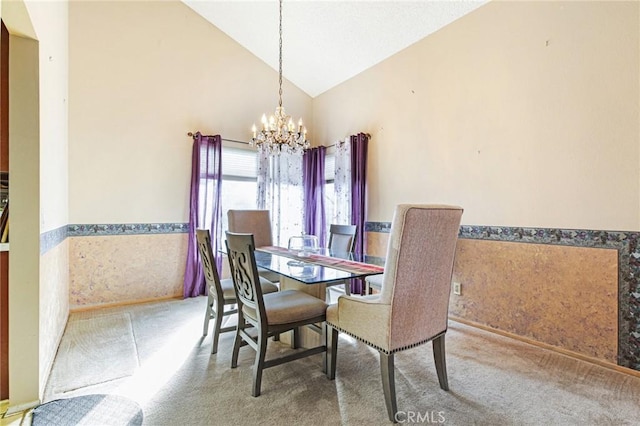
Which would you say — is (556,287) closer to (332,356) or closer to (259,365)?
(332,356)

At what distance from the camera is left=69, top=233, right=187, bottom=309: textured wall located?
346cm

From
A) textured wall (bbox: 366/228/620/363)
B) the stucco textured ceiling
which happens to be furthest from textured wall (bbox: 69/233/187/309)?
textured wall (bbox: 366/228/620/363)

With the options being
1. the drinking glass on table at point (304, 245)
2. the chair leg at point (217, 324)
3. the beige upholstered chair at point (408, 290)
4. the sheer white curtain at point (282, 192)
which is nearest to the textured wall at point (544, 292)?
the beige upholstered chair at point (408, 290)

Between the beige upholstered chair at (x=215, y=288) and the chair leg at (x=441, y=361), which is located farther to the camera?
the beige upholstered chair at (x=215, y=288)

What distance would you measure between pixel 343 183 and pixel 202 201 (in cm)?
189

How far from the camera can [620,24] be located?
2.14 metres

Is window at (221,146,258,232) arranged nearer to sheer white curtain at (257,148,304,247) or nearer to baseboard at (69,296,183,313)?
sheer white curtain at (257,148,304,247)

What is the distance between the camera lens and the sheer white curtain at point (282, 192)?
4.55 meters

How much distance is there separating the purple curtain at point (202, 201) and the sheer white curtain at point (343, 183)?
62.6 inches

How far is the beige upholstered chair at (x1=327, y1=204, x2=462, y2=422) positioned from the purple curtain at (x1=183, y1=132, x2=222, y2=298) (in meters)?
2.76

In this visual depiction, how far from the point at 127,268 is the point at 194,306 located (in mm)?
946

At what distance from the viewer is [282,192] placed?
15.5ft

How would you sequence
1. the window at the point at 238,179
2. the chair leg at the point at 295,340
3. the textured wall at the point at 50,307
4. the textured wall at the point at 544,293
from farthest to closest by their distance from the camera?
the window at the point at 238,179 < the chair leg at the point at 295,340 < the textured wall at the point at 544,293 < the textured wall at the point at 50,307

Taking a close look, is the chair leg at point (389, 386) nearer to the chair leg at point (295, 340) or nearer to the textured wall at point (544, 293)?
the chair leg at point (295, 340)
